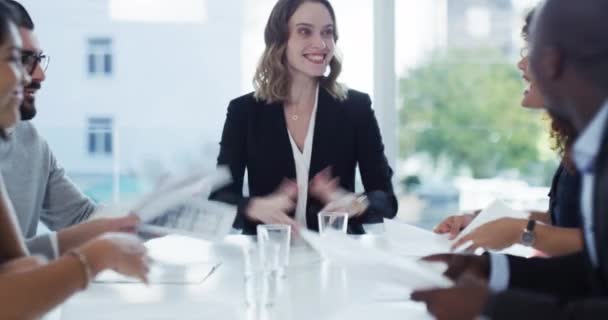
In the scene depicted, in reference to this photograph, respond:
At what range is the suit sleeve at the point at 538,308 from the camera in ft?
3.91

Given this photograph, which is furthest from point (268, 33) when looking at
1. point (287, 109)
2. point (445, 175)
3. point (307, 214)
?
point (445, 175)

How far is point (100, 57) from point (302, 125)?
4.44ft

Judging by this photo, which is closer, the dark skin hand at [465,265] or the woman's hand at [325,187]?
the dark skin hand at [465,265]

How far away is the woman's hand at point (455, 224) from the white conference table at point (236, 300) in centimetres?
40

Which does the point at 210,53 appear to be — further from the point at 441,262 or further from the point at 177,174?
the point at 441,262

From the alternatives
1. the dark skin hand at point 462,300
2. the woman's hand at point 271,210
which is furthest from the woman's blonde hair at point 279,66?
the dark skin hand at point 462,300

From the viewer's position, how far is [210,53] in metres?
3.79

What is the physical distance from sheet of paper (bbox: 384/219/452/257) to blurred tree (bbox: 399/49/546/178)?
1679 mm

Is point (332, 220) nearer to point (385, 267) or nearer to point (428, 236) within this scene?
point (428, 236)

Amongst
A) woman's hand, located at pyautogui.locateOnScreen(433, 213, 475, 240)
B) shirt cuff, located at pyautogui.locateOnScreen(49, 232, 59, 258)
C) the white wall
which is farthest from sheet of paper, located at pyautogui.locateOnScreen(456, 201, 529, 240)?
the white wall

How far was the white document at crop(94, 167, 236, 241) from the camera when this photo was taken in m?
1.73

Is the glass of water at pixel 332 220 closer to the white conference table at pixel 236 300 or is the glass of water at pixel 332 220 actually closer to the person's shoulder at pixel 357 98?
the white conference table at pixel 236 300

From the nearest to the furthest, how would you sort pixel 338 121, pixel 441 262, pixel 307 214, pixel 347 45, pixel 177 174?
pixel 441 262 < pixel 177 174 < pixel 307 214 < pixel 338 121 < pixel 347 45

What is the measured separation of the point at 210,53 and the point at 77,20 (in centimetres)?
68
